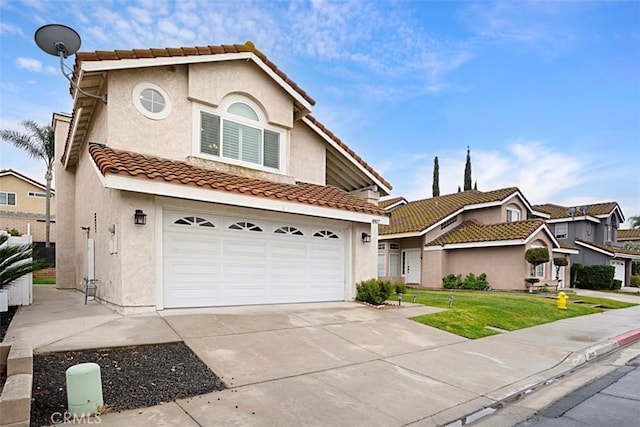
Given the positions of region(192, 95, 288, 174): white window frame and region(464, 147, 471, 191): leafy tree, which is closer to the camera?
region(192, 95, 288, 174): white window frame

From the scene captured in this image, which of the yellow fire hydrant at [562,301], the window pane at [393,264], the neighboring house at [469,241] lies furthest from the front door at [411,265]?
the yellow fire hydrant at [562,301]

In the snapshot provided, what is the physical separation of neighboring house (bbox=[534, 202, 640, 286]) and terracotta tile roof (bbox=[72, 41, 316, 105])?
1139 inches

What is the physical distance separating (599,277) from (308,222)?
26.7 meters

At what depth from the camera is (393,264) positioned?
2723cm

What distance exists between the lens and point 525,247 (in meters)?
22.0

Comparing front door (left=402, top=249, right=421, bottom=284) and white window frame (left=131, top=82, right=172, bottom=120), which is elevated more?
white window frame (left=131, top=82, right=172, bottom=120)

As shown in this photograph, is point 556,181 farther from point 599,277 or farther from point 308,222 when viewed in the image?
point 308,222

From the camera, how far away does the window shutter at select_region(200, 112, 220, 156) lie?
10.3 meters

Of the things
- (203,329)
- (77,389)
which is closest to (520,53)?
(203,329)

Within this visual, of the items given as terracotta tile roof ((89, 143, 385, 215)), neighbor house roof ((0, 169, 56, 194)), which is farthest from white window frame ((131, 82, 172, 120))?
neighbor house roof ((0, 169, 56, 194))

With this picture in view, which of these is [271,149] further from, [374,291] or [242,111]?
[374,291]

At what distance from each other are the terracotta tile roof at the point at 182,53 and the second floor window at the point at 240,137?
4.80 ft

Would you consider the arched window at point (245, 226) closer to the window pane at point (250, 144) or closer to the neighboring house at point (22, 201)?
the window pane at point (250, 144)

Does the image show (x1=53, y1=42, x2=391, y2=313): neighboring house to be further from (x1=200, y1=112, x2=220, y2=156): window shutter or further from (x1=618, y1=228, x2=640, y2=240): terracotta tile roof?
(x1=618, y1=228, x2=640, y2=240): terracotta tile roof
